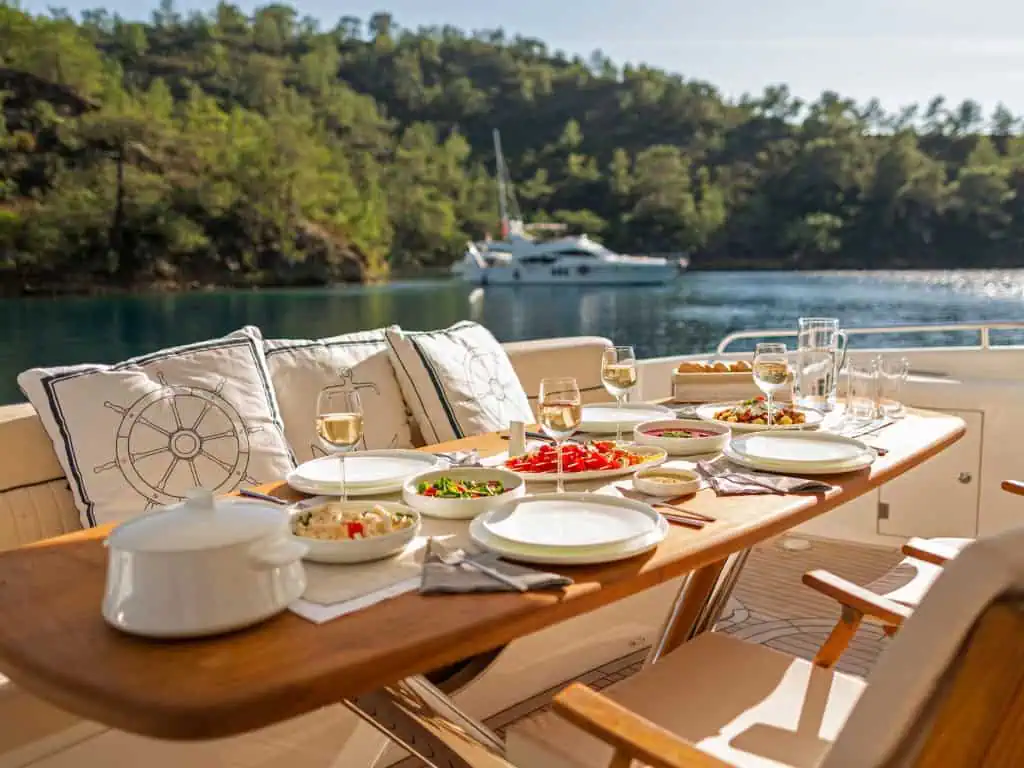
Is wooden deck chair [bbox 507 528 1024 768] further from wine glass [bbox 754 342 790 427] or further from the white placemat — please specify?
wine glass [bbox 754 342 790 427]

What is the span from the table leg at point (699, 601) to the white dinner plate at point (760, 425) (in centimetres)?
24

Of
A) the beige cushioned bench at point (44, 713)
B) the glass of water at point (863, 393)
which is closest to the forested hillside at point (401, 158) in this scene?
the beige cushioned bench at point (44, 713)

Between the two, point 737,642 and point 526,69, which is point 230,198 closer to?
point 526,69

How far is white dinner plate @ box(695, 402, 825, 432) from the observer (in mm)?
1754

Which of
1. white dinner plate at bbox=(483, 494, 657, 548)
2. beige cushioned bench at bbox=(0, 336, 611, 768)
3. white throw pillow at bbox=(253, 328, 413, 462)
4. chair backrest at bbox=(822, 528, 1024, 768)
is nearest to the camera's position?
chair backrest at bbox=(822, 528, 1024, 768)

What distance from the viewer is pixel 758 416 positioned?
183 centimetres

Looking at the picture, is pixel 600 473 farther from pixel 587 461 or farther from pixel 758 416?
pixel 758 416

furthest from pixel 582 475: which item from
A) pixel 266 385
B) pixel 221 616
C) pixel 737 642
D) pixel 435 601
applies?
pixel 266 385

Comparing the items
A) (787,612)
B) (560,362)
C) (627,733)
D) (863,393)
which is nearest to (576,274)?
(560,362)

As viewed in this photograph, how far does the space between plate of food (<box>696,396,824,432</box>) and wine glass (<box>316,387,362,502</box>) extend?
2.72 feet

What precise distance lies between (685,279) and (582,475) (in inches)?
1211

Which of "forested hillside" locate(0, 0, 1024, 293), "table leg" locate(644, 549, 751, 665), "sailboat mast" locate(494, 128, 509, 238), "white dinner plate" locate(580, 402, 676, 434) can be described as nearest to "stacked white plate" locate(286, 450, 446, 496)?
"white dinner plate" locate(580, 402, 676, 434)

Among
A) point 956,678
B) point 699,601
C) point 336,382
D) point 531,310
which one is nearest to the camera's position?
point 956,678

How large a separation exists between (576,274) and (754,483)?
1188 inches
